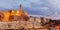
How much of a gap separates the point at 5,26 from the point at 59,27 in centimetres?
305

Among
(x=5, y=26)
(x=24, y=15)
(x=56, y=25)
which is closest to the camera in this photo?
(x=5, y=26)

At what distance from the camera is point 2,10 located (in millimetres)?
8516

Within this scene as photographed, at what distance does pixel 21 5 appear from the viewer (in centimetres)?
809

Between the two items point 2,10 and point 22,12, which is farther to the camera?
point 22,12

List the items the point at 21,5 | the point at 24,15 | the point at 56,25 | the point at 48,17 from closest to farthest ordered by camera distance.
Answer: the point at 56,25 < the point at 21,5 < the point at 48,17 < the point at 24,15

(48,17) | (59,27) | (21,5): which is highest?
(21,5)

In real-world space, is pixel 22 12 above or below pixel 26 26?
above

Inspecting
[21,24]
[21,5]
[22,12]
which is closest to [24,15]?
[22,12]

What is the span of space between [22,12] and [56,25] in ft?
8.67

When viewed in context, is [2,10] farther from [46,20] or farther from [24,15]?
[46,20]

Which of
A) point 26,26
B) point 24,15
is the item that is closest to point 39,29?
point 26,26

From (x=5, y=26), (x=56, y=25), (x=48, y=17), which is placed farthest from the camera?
(x=48, y=17)

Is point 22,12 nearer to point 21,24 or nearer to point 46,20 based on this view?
point 46,20

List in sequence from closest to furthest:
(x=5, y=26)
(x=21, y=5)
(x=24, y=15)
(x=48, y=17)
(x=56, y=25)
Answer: (x=5, y=26) → (x=56, y=25) → (x=21, y=5) → (x=48, y=17) → (x=24, y=15)
